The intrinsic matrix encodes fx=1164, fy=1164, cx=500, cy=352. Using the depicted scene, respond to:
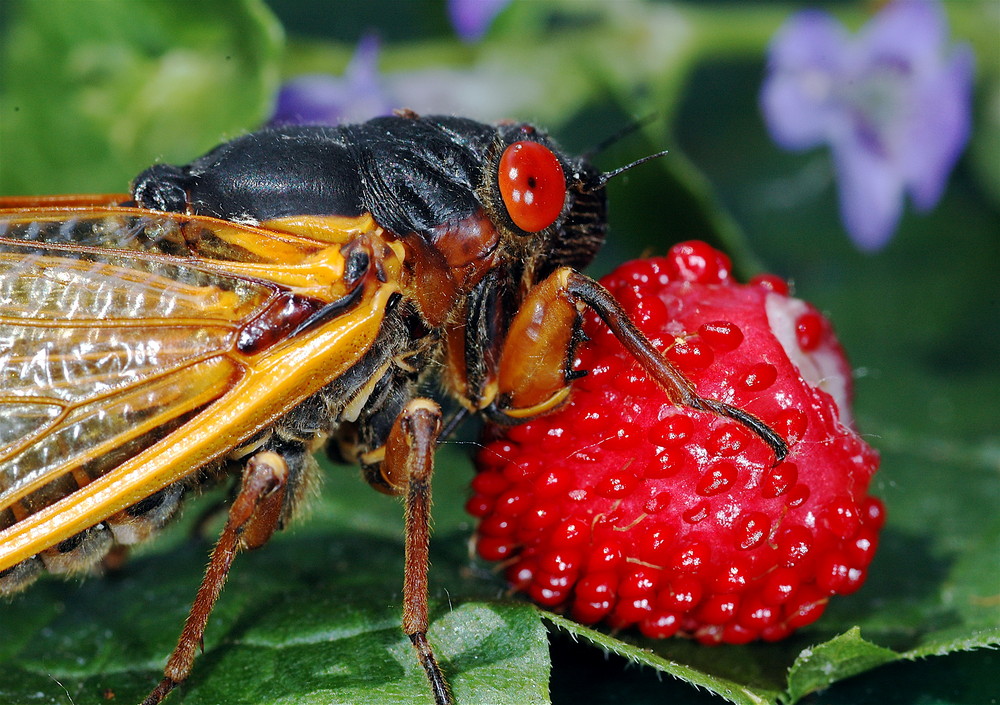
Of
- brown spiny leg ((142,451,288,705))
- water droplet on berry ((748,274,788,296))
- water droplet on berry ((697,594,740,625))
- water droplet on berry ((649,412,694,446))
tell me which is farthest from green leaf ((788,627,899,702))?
brown spiny leg ((142,451,288,705))

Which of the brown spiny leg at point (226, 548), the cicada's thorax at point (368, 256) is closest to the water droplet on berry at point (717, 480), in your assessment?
the cicada's thorax at point (368, 256)

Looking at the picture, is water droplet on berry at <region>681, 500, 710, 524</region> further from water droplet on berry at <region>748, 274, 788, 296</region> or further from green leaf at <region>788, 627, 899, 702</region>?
water droplet on berry at <region>748, 274, 788, 296</region>

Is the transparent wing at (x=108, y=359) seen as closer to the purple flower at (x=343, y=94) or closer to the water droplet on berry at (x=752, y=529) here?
the water droplet on berry at (x=752, y=529)

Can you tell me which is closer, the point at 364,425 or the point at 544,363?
the point at 544,363

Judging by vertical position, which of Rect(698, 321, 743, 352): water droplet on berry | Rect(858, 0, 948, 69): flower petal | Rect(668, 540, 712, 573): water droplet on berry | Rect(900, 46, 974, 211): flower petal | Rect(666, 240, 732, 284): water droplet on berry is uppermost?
Rect(858, 0, 948, 69): flower petal

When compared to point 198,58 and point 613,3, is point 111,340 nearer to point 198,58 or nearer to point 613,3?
point 198,58

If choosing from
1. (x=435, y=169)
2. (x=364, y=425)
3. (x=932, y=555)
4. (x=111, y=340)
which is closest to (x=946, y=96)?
(x=932, y=555)
